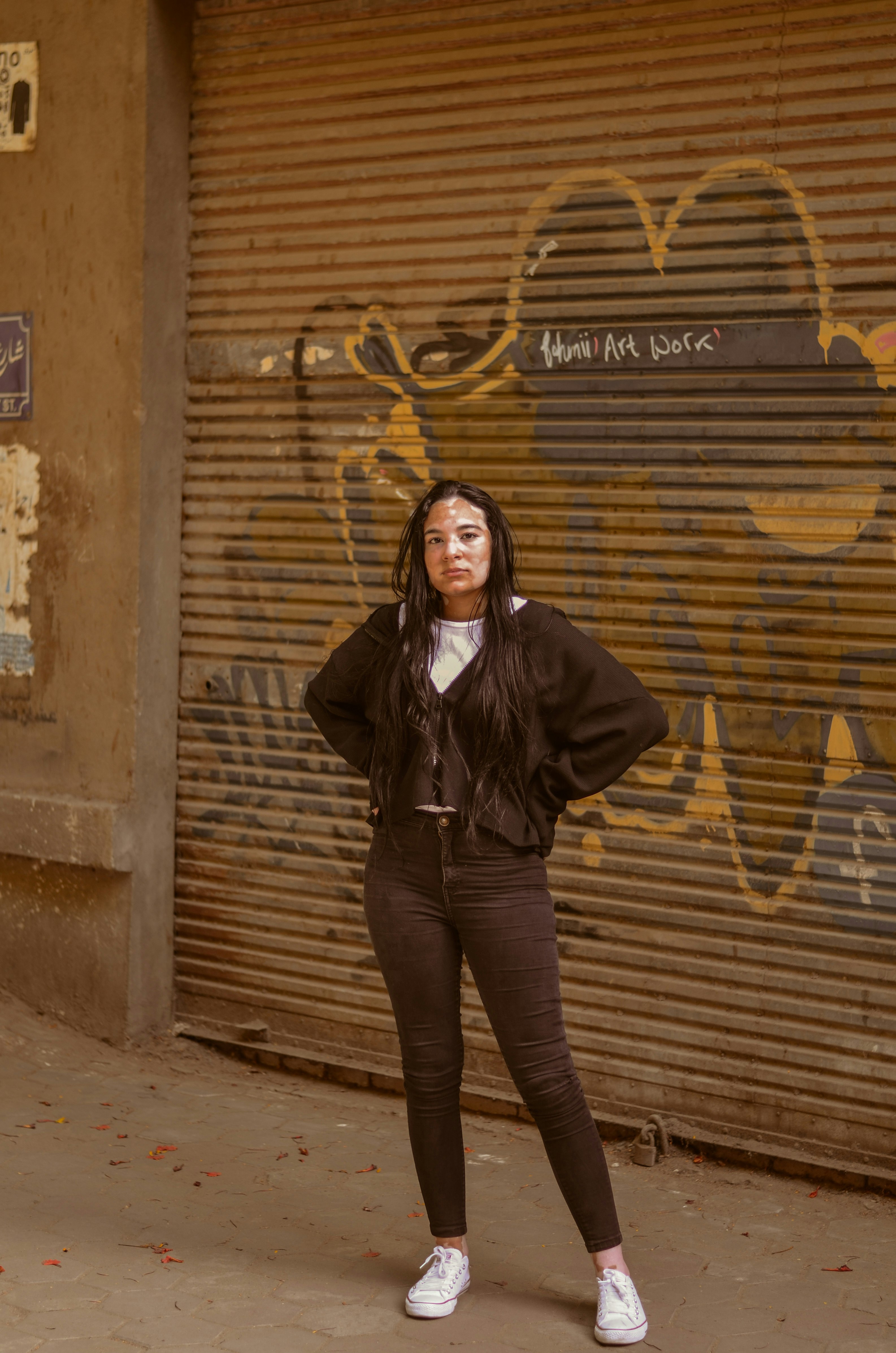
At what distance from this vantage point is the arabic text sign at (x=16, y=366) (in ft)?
17.8

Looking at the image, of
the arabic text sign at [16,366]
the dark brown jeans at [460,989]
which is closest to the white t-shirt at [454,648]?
the dark brown jeans at [460,989]

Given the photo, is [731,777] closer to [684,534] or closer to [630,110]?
[684,534]

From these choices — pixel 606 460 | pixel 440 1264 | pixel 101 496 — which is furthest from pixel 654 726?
pixel 101 496

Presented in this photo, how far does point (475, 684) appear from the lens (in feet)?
10.6

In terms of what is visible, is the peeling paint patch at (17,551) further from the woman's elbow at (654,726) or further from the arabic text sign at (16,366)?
the woman's elbow at (654,726)

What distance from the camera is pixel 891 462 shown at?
4.11 m

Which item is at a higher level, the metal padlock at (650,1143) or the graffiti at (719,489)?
A: the graffiti at (719,489)

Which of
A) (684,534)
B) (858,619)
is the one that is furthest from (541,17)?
(858,619)

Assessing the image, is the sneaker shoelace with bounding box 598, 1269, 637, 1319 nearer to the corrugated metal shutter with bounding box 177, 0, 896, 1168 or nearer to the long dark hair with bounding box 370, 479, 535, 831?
the long dark hair with bounding box 370, 479, 535, 831

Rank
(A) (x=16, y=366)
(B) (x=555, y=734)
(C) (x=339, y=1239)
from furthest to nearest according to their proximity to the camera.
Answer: (A) (x=16, y=366) → (C) (x=339, y=1239) → (B) (x=555, y=734)

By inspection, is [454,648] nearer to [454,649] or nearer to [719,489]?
[454,649]

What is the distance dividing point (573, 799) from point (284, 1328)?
146 cm

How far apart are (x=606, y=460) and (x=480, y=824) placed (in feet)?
5.87

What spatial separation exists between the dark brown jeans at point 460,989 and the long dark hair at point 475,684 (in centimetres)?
13
